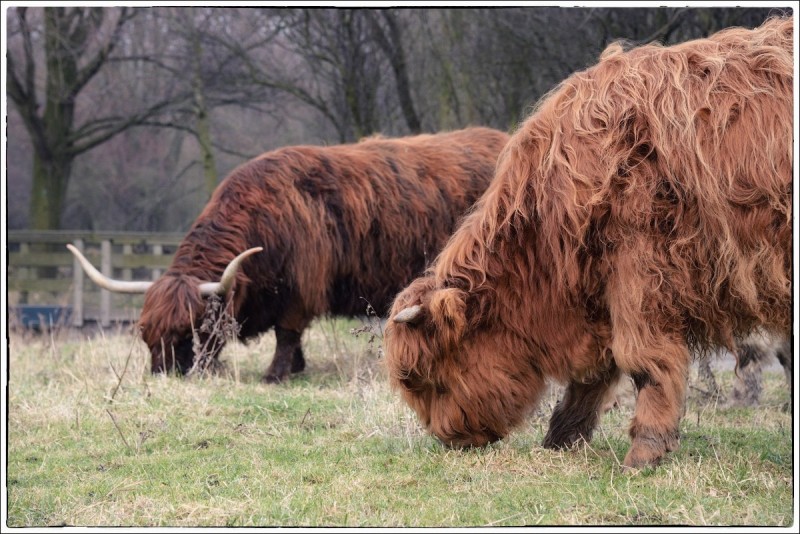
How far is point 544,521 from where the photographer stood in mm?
3869

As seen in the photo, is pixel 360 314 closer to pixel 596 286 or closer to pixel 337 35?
pixel 596 286

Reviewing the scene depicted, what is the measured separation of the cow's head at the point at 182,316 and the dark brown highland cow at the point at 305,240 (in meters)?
0.01

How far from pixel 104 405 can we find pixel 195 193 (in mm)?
16374

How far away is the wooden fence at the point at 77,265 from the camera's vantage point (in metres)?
15.9

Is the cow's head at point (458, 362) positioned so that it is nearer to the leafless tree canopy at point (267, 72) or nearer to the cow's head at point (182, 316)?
the cow's head at point (182, 316)

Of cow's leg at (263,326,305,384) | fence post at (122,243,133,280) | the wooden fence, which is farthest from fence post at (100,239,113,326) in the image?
cow's leg at (263,326,305,384)

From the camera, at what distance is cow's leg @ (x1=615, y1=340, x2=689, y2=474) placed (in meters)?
4.45

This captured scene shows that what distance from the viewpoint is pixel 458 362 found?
4797 mm

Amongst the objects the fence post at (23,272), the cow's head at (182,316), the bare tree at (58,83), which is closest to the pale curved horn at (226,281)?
the cow's head at (182,316)

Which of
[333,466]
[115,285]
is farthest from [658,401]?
[115,285]

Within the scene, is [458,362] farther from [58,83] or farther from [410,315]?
[58,83]

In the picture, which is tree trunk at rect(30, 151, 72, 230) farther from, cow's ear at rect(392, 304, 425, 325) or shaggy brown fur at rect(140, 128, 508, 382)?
cow's ear at rect(392, 304, 425, 325)

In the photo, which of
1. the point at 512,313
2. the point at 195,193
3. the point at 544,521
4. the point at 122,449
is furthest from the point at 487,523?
the point at 195,193

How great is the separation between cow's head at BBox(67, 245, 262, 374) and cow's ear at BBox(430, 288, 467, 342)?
3299mm
